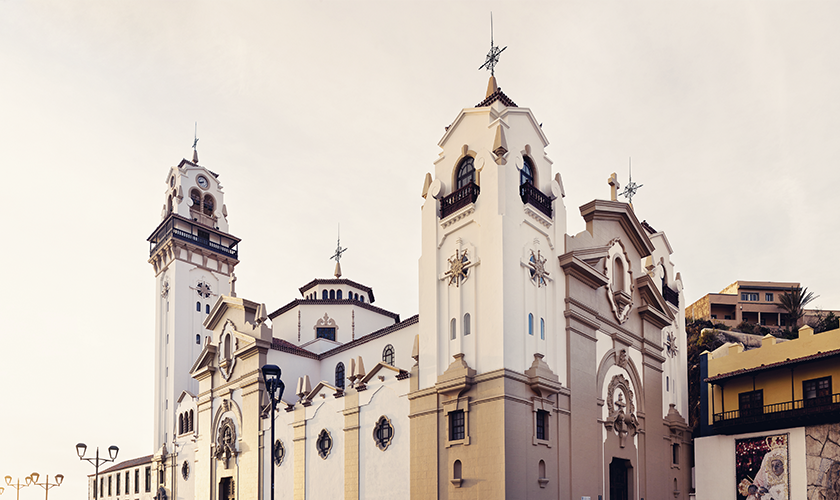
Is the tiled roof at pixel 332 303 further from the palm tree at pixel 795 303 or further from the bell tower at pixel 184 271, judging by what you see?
the palm tree at pixel 795 303

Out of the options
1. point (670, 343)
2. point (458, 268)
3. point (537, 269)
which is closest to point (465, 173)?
point (458, 268)

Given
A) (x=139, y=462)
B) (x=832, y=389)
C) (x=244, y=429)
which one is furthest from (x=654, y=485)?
(x=139, y=462)

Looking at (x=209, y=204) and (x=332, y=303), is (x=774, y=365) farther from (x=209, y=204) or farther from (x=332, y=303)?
(x=209, y=204)

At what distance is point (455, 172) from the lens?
30.2 meters

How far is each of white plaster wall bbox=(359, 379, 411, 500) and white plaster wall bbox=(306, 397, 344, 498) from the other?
1.70 meters

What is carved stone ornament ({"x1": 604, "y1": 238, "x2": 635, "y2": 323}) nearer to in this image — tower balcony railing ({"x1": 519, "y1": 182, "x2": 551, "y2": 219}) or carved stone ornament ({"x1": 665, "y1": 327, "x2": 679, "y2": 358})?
tower balcony railing ({"x1": 519, "y1": 182, "x2": 551, "y2": 219})

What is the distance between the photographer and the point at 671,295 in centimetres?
4184

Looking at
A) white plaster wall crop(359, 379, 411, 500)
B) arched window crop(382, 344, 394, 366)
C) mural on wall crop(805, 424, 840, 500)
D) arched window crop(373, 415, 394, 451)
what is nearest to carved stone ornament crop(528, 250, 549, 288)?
white plaster wall crop(359, 379, 411, 500)

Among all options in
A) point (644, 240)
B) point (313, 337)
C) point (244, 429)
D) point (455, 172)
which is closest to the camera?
point (455, 172)

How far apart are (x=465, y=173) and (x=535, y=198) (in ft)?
9.90

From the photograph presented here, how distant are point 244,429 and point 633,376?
20.6 meters

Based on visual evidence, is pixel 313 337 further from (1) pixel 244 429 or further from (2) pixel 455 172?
(2) pixel 455 172

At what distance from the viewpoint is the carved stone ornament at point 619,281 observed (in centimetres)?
3341

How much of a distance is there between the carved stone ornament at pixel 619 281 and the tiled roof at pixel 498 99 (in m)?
8.46
